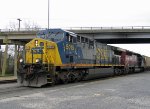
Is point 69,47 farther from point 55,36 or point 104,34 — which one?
point 104,34

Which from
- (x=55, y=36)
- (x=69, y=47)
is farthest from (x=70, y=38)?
(x=55, y=36)

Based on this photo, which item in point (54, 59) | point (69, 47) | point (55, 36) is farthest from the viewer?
point (69, 47)

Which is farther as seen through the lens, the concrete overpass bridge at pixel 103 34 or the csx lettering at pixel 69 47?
the concrete overpass bridge at pixel 103 34

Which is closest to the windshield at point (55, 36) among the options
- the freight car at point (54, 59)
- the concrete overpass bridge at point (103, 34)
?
the freight car at point (54, 59)

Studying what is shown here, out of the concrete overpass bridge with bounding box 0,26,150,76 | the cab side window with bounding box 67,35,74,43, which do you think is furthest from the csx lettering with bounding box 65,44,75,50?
the concrete overpass bridge with bounding box 0,26,150,76

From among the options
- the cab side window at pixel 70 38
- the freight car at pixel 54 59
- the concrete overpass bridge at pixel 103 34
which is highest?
the concrete overpass bridge at pixel 103 34

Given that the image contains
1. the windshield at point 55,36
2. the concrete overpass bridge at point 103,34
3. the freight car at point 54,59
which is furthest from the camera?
the concrete overpass bridge at point 103,34

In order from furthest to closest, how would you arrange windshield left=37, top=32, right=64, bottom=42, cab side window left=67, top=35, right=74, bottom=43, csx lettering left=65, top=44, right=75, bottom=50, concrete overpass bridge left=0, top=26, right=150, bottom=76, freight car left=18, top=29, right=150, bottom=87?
concrete overpass bridge left=0, top=26, right=150, bottom=76 < cab side window left=67, top=35, right=74, bottom=43 < csx lettering left=65, top=44, right=75, bottom=50 < windshield left=37, top=32, right=64, bottom=42 < freight car left=18, top=29, right=150, bottom=87

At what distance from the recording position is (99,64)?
28438 millimetres

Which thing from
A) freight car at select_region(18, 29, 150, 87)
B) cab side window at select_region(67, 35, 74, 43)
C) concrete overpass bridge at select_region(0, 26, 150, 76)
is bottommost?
freight car at select_region(18, 29, 150, 87)

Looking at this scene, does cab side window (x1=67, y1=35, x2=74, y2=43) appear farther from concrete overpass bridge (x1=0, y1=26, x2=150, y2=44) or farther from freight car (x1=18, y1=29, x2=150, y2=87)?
concrete overpass bridge (x1=0, y1=26, x2=150, y2=44)

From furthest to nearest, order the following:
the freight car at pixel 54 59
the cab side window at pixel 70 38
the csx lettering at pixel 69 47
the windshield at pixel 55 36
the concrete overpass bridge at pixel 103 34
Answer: the concrete overpass bridge at pixel 103 34
the cab side window at pixel 70 38
the csx lettering at pixel 69 47
the windshield at pixel 55 36
the freight car at pixel 54 59

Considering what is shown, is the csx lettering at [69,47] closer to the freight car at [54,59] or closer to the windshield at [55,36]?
the freight car at [54,59]

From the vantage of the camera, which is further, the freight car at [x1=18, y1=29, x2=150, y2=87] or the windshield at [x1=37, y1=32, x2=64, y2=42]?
the windshield at [x1=37, y1=32, x2=64, y2=42]
